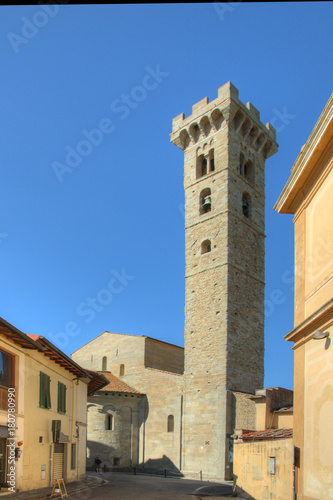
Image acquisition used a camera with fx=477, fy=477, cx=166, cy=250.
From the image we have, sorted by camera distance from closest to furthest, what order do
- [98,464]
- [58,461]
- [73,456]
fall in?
[58,461] → [73,456] → [98,464]

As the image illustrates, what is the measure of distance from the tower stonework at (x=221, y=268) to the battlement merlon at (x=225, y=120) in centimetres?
8

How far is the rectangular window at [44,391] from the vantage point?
16397mm

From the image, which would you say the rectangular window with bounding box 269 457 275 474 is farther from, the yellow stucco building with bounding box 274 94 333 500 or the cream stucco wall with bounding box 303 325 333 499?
the cream stucco wall with bounding box 303 325 333 499

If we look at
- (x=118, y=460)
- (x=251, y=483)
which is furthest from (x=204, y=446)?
(x=251, y=483)

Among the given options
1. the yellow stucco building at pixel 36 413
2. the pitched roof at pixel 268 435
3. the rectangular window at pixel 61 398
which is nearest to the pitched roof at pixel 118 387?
the yellow stucco building at pixel 36 413

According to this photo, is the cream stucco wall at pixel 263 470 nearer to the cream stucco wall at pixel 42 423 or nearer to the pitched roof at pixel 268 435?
the pitched roof at pixel 268 435

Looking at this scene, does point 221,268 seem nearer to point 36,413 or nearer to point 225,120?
point 225,120

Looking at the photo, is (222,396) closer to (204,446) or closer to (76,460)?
(204,446)

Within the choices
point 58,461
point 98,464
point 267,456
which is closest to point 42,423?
point 58,461

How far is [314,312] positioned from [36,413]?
10658 millimetres

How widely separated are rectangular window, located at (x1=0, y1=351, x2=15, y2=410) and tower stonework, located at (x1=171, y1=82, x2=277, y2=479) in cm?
1639

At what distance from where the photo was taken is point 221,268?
3067cm

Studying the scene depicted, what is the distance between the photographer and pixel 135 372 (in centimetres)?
3612

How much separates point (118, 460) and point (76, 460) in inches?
473
